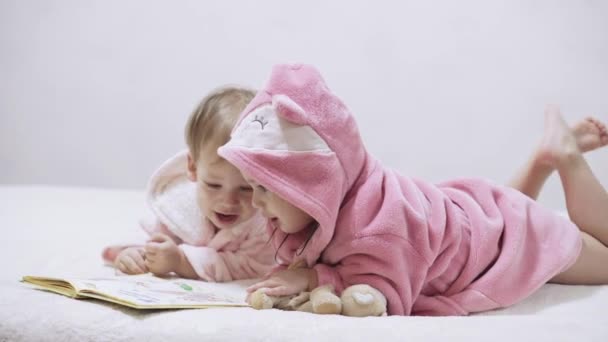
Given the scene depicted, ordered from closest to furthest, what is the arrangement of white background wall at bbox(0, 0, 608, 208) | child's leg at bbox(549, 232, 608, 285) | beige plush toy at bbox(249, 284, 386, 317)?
beige plush toy at bbox(249, 284, 386, 317) → child's leg at bbox(549, 232, 608, 285) → white background wall at bbox(0, 0, 608, 208)

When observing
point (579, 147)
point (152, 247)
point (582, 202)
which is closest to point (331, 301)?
point (152, 247)

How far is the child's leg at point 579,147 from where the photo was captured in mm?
1536

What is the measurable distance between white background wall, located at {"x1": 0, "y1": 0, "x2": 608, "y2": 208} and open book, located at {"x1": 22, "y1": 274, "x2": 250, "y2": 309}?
147 centimetres

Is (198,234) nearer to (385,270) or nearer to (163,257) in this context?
(163,257)

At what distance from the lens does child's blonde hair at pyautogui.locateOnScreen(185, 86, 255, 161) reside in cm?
134

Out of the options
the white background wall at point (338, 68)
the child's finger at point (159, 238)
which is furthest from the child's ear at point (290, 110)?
the white background wall at point (338, 68)

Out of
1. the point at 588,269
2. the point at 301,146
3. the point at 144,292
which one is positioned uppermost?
the point at 301,146

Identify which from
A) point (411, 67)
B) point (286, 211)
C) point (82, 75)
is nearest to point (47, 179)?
point (82, 75)

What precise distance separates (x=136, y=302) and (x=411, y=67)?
5.94 ft

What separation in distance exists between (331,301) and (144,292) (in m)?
0.27

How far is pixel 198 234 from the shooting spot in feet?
4.85

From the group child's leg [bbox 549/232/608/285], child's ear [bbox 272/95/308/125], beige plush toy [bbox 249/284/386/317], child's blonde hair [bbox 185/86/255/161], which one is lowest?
child's leg [bbox 549/232/608/285]

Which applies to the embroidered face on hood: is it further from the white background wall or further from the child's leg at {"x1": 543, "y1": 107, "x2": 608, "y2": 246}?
the white background wall

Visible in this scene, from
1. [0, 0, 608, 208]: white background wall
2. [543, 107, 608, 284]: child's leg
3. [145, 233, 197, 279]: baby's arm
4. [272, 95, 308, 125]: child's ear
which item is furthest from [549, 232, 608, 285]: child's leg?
[0, 0, 608, 208]: white background wall
